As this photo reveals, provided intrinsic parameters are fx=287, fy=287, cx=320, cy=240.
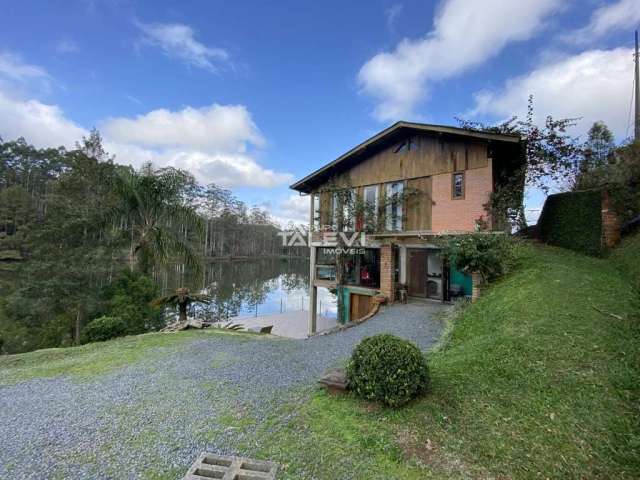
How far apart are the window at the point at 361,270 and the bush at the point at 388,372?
8.52m

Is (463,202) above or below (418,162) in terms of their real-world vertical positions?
below

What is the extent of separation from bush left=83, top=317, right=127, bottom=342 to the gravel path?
13.7 ft

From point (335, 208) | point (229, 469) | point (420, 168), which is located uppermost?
point (420, 168)

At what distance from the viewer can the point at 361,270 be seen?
12.2 metres

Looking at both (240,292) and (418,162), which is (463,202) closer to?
(418,162)

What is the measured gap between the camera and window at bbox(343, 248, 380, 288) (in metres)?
12.1

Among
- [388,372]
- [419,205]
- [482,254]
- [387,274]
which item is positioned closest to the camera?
[388,372]

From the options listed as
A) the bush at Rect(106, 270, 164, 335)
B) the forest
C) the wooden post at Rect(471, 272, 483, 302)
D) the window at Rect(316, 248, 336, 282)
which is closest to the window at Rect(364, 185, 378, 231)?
the window at Rect(316, 248, 336, 282)

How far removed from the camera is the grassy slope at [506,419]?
Result: 2.41 meters

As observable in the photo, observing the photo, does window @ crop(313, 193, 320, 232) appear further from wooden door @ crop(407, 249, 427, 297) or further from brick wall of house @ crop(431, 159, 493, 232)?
brick wall of house @ crop(431, 159, 493, 232)

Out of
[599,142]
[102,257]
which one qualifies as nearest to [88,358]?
[102,257]

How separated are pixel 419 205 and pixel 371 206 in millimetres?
1898

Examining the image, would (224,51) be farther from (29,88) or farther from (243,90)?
(29,88)

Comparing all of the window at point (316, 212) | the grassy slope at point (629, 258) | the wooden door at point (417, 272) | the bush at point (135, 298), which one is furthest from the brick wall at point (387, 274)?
the bush at point (135, 298)
